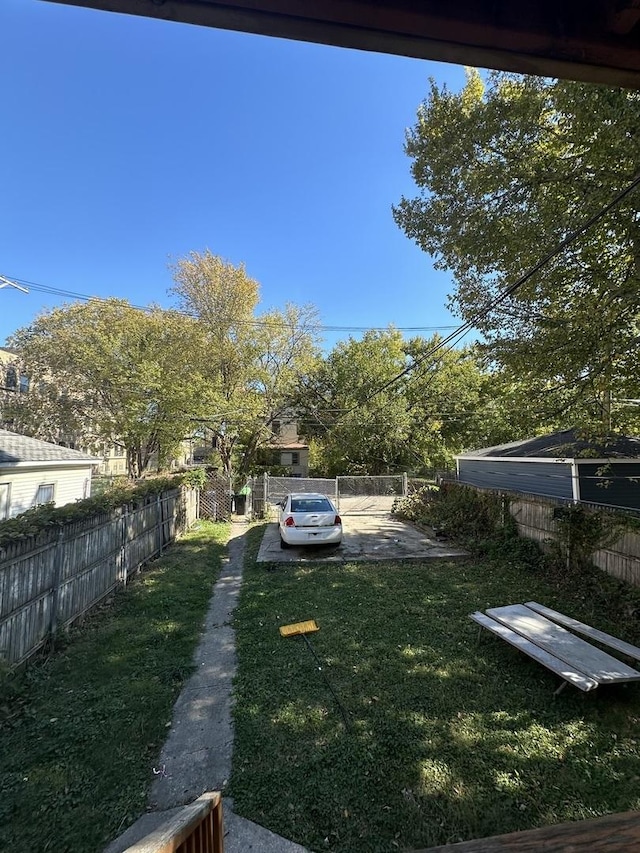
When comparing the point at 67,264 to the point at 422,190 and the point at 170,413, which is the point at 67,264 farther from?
the point at 422,190

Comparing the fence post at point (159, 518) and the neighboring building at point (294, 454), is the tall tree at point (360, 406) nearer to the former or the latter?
the neighboring building at point (294, 454)

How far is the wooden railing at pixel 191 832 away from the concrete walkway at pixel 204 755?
3.66 ft

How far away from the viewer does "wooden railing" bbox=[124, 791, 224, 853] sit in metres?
0.98

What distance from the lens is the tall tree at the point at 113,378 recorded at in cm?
1852

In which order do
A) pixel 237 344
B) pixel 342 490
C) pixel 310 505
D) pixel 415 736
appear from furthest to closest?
1. pixel 237 344
2. pixel 342 490
3. pixel 310 505
4. pixel 415 736

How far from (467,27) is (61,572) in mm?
5781

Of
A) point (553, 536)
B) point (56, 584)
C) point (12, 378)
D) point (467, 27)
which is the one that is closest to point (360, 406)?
point (553, 536)

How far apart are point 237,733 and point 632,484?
12.2 meters

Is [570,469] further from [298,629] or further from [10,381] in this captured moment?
[10,381]

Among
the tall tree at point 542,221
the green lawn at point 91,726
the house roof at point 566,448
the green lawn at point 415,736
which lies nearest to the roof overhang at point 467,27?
the green lawn at point 415,736

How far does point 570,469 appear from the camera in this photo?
10.9m

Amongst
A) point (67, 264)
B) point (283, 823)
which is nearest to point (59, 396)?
point (67, 264)

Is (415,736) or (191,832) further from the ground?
(191,832)

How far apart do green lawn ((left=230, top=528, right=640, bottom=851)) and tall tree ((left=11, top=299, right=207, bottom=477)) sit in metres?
15.2
